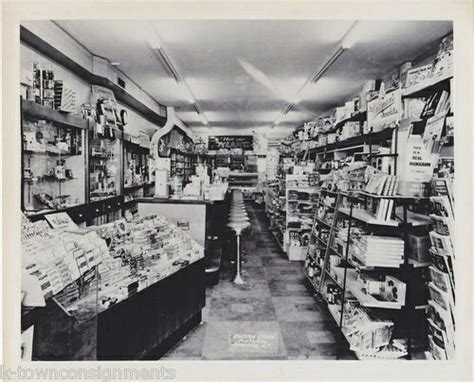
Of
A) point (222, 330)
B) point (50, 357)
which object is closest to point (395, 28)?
point (222, 330)

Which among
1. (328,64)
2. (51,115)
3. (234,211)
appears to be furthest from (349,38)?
(234,211)

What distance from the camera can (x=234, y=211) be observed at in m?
6.55

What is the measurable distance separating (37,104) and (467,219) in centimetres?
328

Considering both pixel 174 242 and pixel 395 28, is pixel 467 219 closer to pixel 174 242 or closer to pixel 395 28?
pixel 174 242

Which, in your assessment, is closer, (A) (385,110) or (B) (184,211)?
(A) (385,110)

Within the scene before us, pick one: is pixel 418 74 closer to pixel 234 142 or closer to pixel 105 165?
pixel 105 165

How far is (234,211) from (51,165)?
339 centimetres

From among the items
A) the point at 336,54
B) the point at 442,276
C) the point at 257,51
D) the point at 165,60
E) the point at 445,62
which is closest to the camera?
the point at 442,276

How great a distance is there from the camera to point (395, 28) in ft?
12.5

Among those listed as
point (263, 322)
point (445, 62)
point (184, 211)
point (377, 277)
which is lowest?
point (263, 322)

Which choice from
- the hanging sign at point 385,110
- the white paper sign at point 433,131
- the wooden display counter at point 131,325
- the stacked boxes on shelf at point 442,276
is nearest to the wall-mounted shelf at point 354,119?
the hanging sign at point 385,110

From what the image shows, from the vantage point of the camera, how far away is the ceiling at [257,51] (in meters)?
3.81

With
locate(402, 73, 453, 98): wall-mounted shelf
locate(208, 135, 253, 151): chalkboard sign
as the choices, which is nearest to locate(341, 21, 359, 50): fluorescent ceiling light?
locate(402, 73, 453, 98): wall-mounted shelf

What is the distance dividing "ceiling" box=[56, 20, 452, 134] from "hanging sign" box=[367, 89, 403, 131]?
717 mm
